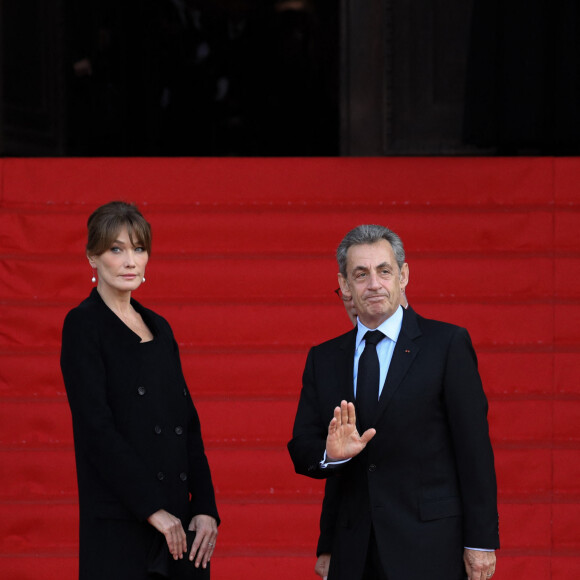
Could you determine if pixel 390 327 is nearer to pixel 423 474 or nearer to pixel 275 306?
pixel 423 474

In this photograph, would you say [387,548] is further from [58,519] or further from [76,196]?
[76,196]

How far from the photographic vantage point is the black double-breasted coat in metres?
2.50

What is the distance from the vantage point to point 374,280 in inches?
102

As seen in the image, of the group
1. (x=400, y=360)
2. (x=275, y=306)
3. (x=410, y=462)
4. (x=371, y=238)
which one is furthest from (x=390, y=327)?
(x=275, y=306)

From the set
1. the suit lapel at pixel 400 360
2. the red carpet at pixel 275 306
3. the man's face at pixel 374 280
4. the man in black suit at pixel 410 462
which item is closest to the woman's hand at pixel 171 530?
the man in black suit at pixel 410 462

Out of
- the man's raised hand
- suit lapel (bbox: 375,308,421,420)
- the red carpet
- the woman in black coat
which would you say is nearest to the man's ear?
suit lapel (bbox: 375,308,421,420)

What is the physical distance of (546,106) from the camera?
505 centimetres

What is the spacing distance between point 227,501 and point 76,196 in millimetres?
1597

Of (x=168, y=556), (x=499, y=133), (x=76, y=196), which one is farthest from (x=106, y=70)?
(x=168, y=556)

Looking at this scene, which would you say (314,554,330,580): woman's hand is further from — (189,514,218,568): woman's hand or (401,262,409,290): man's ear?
(401,262,409,290): man's ear

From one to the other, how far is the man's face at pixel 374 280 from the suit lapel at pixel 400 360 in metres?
0.07

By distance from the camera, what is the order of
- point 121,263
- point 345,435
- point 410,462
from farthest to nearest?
point 121,263 < point 410,462 < point 345,435

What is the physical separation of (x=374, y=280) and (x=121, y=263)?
2.11 feet

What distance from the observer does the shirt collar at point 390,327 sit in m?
2.64
